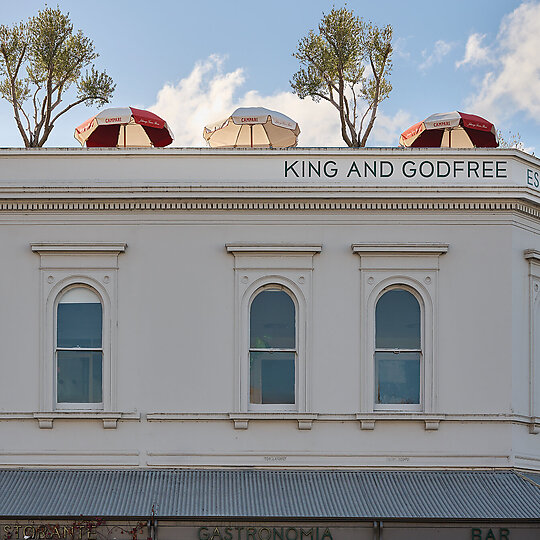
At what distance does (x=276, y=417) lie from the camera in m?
18.4

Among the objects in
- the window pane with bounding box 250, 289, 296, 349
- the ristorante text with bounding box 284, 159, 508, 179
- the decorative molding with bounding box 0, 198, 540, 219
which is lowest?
the window pane with bounding box 250, 289, 296, 349

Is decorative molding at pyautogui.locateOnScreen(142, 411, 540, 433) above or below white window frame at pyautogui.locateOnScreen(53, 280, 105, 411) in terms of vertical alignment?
below

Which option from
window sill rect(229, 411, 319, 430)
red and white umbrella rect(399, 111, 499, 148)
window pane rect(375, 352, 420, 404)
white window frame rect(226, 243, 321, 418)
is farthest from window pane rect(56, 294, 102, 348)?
red and white umbrella rect(399, 111, 499, 148)

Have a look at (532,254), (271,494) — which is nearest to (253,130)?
(532,254)

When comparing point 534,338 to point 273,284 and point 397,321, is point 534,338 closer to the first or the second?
point 397,321

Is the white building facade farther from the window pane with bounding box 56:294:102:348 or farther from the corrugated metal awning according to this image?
the corrugated metal awning

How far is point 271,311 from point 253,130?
21.6 ft

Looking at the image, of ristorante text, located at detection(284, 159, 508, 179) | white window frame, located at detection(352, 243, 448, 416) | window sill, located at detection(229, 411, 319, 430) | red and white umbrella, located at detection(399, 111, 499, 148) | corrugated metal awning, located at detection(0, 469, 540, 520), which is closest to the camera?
corrugated metal awning, located at detection(0, 469, 540, 520)

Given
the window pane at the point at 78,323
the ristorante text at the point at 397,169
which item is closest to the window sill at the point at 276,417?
the window pane at the point at 78,323

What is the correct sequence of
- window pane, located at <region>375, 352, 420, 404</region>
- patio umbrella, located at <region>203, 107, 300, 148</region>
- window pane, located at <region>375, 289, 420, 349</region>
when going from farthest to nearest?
patio umbrella, located at <region>203, 107, 300, 148</region>
window pane, located at <region>375, 289, 420, 349</region>
window pane, located at <region>375, 352, 420, 404</region>

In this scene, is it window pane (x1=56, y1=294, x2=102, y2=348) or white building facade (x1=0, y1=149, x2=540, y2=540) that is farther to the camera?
window pane (x1=56, y1=294, x2=102, y2=348)

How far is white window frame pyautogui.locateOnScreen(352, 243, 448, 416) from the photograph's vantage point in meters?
18.7

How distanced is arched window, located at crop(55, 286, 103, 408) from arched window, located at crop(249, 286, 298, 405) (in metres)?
2.82

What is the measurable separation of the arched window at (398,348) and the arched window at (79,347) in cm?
512
